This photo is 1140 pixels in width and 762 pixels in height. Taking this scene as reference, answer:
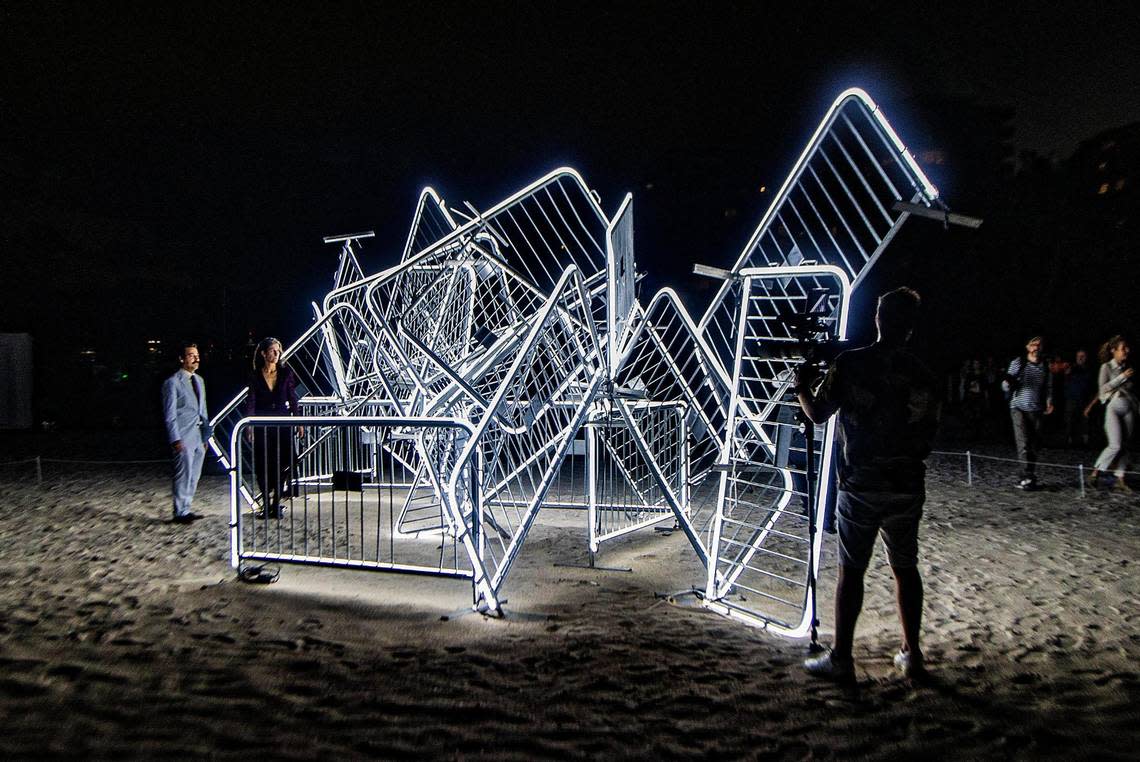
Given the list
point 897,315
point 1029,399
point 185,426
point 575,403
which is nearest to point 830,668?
point 897,315

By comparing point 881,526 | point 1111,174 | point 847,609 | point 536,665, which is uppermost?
point 1111,174

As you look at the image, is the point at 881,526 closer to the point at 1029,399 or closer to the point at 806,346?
the point at 806,346

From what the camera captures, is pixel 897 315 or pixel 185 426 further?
pixel 185 426

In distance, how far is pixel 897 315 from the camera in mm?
3316

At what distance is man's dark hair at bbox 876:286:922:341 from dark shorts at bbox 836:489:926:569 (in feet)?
2.55

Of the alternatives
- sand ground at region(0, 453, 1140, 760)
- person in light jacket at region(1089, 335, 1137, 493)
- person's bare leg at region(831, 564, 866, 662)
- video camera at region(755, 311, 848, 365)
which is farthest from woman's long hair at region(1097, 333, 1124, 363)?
person's bare leg at region(831, 564, 866, 662)

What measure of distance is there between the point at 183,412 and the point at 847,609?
6.65 meters

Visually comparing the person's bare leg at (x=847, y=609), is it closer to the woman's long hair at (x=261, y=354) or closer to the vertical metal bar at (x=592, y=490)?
the vertical metal bar at (x=592, y=490)

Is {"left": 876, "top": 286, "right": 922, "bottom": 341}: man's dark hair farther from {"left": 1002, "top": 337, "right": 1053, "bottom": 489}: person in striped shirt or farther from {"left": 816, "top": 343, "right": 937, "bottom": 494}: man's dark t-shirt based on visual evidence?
{"left": 1002, "top": 337, "right": 1053, "bottom": 489}: person in striped shirt

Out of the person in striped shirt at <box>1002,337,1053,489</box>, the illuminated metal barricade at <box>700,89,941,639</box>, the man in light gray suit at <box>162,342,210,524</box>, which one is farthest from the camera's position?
the person in striped shirt at <box>1002,337,1053,489</box>

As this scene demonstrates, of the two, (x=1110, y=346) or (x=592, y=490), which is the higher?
(x=1110, y=346)

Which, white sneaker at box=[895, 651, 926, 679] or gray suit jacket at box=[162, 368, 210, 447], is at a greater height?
gray suit jacket at box=[162, 368, 210, 447]

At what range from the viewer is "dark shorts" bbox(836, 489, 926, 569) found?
3.19 metres

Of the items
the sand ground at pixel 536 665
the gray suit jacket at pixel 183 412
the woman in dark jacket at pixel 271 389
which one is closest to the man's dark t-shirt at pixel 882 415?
the sand ground at pixel 536 665
